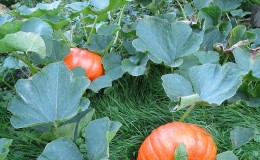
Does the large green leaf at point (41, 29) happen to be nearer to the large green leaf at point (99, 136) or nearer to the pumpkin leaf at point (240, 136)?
the large green leaf at point (99, 136)

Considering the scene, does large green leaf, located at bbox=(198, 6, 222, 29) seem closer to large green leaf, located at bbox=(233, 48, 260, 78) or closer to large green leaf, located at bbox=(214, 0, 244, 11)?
large green leaf, located at bbox=(214, 0, 244, 11)

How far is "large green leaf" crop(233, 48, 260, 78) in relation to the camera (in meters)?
1.89

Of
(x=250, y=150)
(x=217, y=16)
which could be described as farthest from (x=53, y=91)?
(x=217, y=16)

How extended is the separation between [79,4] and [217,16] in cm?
71

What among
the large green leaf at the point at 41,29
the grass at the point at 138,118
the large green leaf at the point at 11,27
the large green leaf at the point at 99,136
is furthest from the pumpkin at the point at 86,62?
the large green leaf at the point at 99,136

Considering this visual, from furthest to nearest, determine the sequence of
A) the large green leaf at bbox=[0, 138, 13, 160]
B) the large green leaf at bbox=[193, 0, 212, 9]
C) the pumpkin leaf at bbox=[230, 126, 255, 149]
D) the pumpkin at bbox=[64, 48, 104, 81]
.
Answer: the large green leaf at bbox=[193, 0, 212, 9], the pumpkin at bbox=[64, 48, 104, 81], the pumpkin leaf at bbox=[230, 126, 255, 149], the large green leaf at bbox=[0, 138, 13, 160]

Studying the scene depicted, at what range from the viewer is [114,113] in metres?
2.02

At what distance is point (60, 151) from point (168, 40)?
2.31 ft

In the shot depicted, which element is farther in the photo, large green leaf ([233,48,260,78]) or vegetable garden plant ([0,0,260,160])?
large green leaf ([233,48,260,78])

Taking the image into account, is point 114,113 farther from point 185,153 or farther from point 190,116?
point 185,153

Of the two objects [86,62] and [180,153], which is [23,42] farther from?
[180,153]

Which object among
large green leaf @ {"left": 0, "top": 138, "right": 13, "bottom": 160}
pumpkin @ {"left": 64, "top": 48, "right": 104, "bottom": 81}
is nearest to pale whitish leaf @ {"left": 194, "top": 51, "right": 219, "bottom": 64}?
pumpkin @ {"left": 64, "top": 48, "right": 104, "bottom": 81}

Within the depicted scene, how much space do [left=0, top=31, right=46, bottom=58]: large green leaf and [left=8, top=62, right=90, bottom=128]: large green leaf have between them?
104mm

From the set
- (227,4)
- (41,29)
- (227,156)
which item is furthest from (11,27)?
(227,4)
